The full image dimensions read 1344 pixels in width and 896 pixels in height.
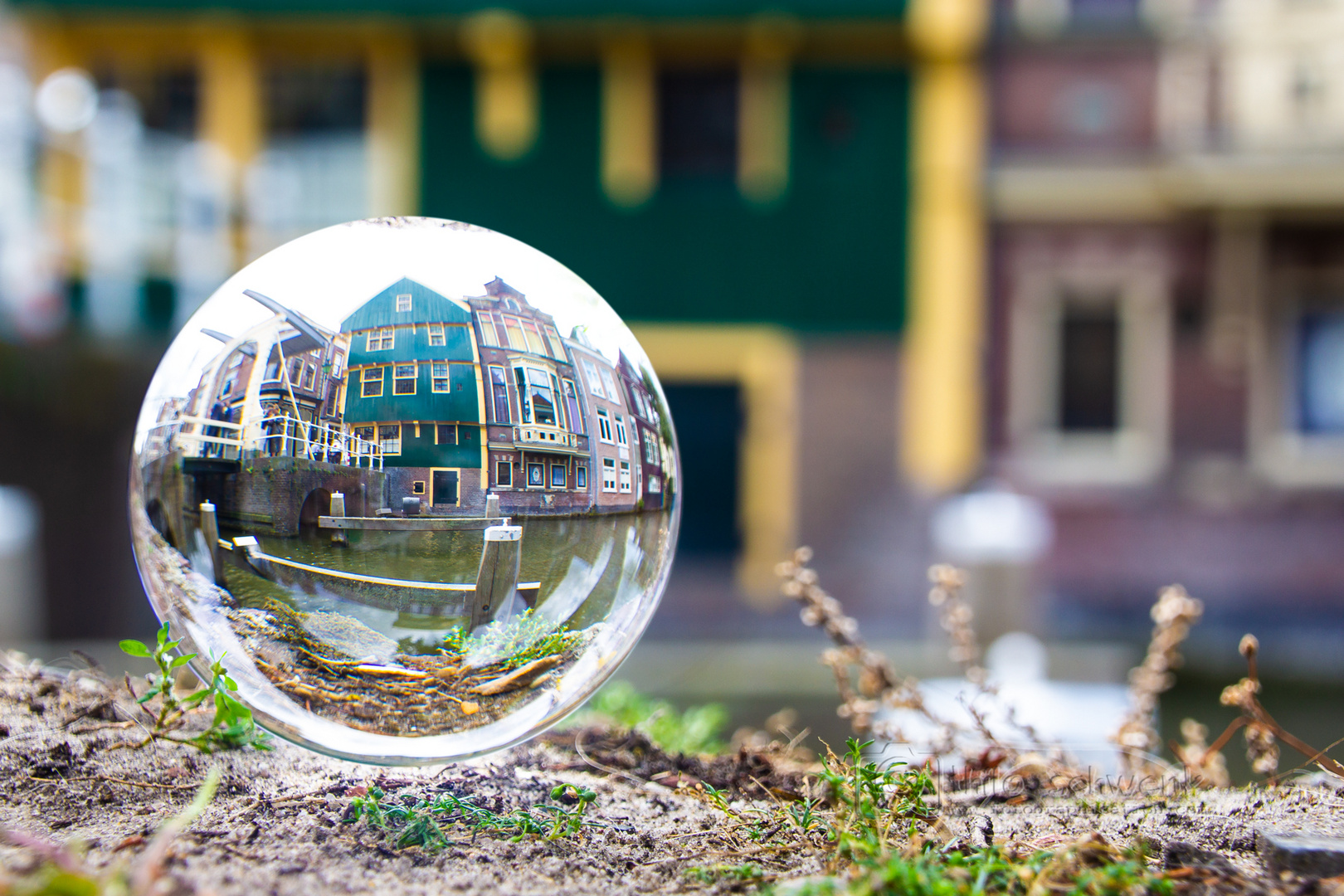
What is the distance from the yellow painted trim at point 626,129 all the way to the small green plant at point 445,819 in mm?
10079

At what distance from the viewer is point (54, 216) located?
9.79 meters

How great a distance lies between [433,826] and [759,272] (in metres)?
9.93

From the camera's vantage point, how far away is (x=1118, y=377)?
1136 centimetres

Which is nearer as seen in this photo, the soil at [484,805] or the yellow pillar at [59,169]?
the soil at [484,805]

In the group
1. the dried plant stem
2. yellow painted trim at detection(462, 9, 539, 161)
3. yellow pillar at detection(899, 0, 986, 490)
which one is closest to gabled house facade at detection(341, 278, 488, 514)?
the dried plant stem

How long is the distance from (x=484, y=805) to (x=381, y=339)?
2.94 ft

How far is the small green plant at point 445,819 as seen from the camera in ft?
5.98

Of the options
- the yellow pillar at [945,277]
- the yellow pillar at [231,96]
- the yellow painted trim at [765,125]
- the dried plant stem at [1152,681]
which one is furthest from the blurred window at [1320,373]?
the yellow pillar at [231,96]

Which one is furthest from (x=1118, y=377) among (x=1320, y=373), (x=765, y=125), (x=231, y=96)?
(x=231, y=96)

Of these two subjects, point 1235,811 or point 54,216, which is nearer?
point 1235,811

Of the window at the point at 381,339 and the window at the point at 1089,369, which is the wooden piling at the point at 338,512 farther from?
the window at the point at 1089,369

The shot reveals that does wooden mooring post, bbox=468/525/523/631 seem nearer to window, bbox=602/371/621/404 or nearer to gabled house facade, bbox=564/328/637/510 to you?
gabled house facade, bbox=564/328/637/510

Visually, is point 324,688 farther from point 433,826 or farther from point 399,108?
point 399,108

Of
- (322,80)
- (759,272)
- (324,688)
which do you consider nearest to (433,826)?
(324,688)
